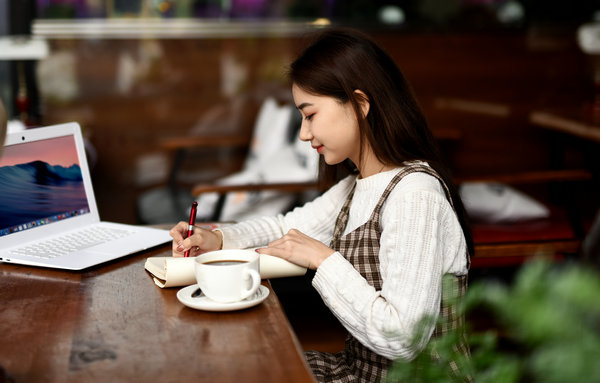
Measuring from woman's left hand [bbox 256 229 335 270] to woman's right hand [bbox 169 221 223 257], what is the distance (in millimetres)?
179

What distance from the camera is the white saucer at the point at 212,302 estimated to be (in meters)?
1.04

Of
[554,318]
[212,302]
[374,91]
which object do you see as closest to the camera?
[554,318]

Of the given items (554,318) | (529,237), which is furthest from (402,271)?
(529,237)

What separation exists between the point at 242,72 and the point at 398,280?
311cm

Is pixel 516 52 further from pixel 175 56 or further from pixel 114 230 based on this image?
pixel 114 230

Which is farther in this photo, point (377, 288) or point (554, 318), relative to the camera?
point (377, 288)

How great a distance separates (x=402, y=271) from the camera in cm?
113

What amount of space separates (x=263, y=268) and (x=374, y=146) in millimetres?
337

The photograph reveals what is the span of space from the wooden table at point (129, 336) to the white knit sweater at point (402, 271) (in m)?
0.13

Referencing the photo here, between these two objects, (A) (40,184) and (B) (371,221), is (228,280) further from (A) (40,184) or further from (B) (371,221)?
(A) (40,184)

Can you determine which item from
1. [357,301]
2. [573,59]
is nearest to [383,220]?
[357,301]

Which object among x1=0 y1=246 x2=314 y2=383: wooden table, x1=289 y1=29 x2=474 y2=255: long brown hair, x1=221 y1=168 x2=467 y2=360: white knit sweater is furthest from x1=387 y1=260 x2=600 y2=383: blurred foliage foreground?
x1=289 y1=29 x2=474 y2=255: long brown hair

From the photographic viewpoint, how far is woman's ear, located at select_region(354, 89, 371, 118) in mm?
1343

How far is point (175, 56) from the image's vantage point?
4031 mm
